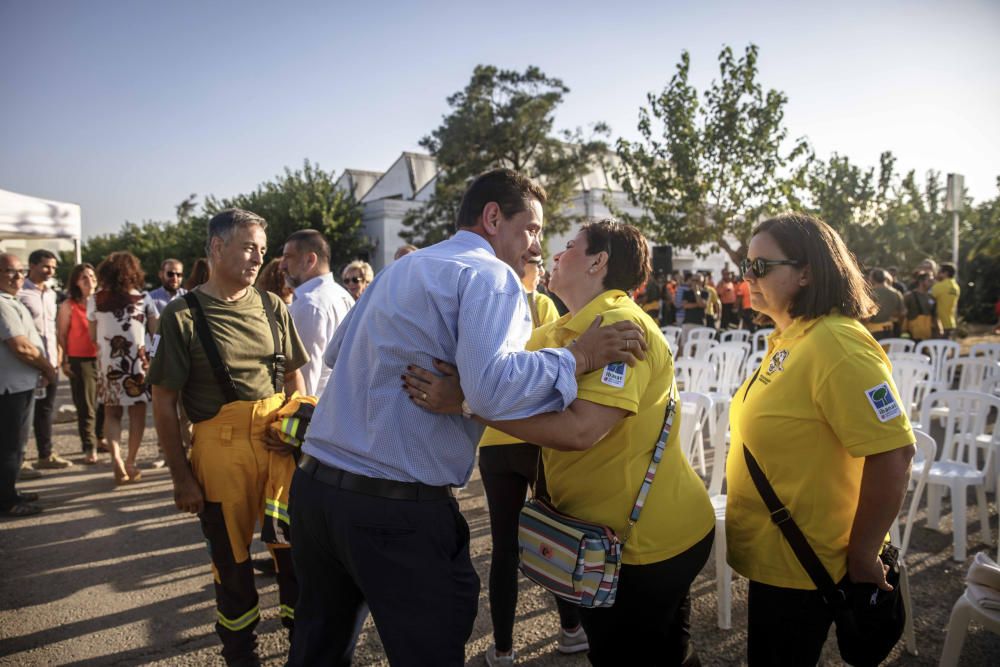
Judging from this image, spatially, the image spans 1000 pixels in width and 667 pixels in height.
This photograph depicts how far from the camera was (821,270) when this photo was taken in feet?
6.23

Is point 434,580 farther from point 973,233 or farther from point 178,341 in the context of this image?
point 973,233

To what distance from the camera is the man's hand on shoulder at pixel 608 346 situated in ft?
5.11

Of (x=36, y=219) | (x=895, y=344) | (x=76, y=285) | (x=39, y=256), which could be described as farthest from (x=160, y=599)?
(x=895, y=344)

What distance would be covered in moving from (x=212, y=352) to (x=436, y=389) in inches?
57.7

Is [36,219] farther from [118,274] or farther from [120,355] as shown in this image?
[120,355]

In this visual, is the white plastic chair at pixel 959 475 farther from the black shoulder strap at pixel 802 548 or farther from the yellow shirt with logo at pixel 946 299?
the yellow shirt with logo at pixel 946 299

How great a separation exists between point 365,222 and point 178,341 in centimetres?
3248

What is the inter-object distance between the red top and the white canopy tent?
3154 mm

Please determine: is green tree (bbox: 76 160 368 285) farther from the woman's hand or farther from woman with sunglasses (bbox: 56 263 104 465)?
the woman's hand

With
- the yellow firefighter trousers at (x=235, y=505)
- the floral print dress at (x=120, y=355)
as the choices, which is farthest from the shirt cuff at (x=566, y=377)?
the floral print dress at (x=120, y=355)

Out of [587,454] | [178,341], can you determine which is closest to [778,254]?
[587,454]

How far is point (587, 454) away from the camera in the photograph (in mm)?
1812

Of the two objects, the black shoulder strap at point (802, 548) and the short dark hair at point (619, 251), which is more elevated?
the short dark hair at point (619, 251)

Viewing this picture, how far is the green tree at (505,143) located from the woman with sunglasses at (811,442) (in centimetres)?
2645
